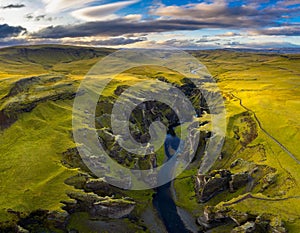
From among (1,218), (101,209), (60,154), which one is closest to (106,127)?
(60,154)

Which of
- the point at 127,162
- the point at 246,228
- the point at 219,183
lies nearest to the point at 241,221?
the point at 246,228

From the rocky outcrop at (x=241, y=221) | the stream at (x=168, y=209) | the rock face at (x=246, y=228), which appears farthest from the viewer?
the stream at (x=168, y=209)

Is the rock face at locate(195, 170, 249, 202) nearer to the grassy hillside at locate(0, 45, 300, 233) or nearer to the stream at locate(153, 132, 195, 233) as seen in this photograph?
the grassy hillside at locate(0, 45, 300, 233)

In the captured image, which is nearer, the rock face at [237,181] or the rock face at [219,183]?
the rock face at [237,181]

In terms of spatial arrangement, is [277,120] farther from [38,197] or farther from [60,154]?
[38,197]

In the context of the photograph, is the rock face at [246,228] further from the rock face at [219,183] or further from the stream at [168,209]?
the rock face at [219,183]

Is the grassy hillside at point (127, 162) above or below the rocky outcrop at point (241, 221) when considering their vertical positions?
above

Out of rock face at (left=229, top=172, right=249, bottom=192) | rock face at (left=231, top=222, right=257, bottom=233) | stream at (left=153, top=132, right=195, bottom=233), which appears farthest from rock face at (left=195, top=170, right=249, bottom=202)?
rock face at (left=231, top=222, right=257, bottom=233)

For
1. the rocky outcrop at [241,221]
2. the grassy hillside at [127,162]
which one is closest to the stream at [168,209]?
the grassy hillside at [127,162]

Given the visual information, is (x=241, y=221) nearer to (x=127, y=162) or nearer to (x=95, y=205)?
(x=95, y=205)

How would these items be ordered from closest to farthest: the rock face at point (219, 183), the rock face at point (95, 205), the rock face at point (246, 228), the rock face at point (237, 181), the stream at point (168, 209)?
the rock face at point (246, 228) → the rock face at point (95, 205) → the stream at point (168, 209) → the rock face at point (237, 181) → the rock face at point (219, 183)
